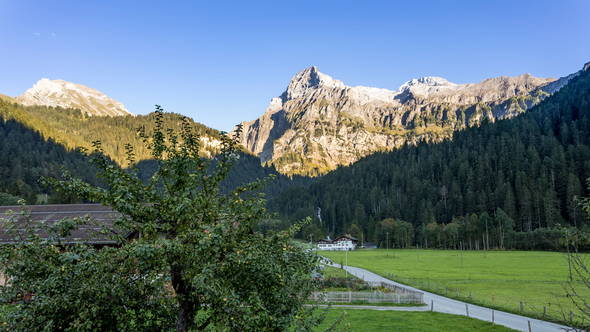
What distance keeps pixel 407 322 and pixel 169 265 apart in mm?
28514

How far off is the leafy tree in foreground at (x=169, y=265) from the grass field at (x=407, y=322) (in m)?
19.7

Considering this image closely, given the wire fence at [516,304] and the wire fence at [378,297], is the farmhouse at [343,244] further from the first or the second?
the wire fence at [378,297]

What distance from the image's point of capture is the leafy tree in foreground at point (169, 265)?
712cm

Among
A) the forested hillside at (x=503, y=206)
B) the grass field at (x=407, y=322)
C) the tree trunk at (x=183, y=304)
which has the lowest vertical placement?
the grass field at (x=407, y=322)

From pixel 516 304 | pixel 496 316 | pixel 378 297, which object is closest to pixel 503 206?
pixel 516 304

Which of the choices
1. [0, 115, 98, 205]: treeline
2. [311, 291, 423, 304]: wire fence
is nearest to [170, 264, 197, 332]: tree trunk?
[311, 291, 423, 304]: wire fence

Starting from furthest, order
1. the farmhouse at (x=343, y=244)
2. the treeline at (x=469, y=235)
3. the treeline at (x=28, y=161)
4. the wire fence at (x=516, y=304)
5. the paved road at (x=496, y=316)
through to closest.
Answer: the farmhouse at (x=343, y=244), the treeline at (x=28, y=161), the treeline at (x=469, y=235), the wire fence at (x=516, y=304), the paved road at (x=496, y=316)

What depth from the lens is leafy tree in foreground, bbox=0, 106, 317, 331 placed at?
A: 280 inches

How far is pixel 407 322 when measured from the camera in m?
30.3

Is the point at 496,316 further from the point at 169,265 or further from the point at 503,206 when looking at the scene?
the point at 503,206

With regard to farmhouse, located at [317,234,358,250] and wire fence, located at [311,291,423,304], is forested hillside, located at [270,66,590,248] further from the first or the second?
wire fence, located at [311,291,423,304]

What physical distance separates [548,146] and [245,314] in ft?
768

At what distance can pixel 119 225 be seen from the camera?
27.4 feet

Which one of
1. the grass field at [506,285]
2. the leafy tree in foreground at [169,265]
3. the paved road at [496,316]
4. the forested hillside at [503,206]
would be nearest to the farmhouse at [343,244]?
the forested hillside at [503,206]
